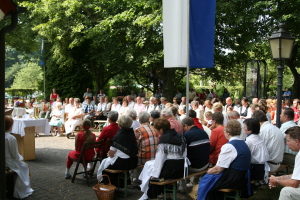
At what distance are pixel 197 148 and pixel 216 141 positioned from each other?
19.3 inches

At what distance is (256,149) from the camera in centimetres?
495

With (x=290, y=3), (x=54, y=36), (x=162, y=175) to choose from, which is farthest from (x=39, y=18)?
(x=162, y=175)

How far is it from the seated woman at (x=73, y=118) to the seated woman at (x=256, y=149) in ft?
27.8

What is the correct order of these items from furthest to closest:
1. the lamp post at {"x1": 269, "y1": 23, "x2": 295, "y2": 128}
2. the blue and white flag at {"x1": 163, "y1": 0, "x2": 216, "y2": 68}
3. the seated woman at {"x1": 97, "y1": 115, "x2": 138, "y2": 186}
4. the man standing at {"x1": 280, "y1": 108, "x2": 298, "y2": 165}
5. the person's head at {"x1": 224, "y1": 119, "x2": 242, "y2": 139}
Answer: the lamp post at {"x1": 269, "y1": 23, "x2": 295, "y2": 128} < the man standing at {"x1": 280, "y1": 108, "x2": 298, "y2": 165} < the blue and white flag at {"x1": 163, "y1": 0, "x2": 216, "y2": 68} < the seated woman at {"x1": 97, "y1": 115, "x2": 138, "y2": 186} < the person's head at {"x1": 224, "y1": 119, "x2": 242, "y2": 139}

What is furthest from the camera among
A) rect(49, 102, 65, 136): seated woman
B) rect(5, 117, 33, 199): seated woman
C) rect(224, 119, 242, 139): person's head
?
rect(49, 102, 65, 136): seated woman

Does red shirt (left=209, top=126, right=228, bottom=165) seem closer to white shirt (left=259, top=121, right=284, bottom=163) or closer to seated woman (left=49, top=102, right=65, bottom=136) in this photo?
white shirt (left=259, top=121, right=284, bottom=163)

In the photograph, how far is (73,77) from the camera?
805 inches

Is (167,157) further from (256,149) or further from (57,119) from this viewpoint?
(57,119)

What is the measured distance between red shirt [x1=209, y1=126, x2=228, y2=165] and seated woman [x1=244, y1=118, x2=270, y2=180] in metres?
0.62

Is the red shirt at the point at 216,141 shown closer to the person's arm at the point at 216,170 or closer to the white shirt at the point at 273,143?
the white shirt at the point at 273,143

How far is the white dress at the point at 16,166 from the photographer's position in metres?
5.25

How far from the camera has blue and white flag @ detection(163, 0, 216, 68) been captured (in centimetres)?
613

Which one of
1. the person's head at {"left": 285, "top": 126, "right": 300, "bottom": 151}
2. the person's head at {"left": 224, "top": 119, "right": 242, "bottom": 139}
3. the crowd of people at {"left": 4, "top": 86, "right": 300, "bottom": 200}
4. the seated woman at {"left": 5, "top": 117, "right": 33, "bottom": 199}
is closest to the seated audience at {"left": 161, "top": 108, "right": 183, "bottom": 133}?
the crowd of people at {"left": 4, "top": 86, "right": 300, "bottom": 200}

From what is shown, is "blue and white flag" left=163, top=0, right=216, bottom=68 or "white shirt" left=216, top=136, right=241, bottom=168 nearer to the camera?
"white shirt" left=216, top=136, right=241, bottom=168
